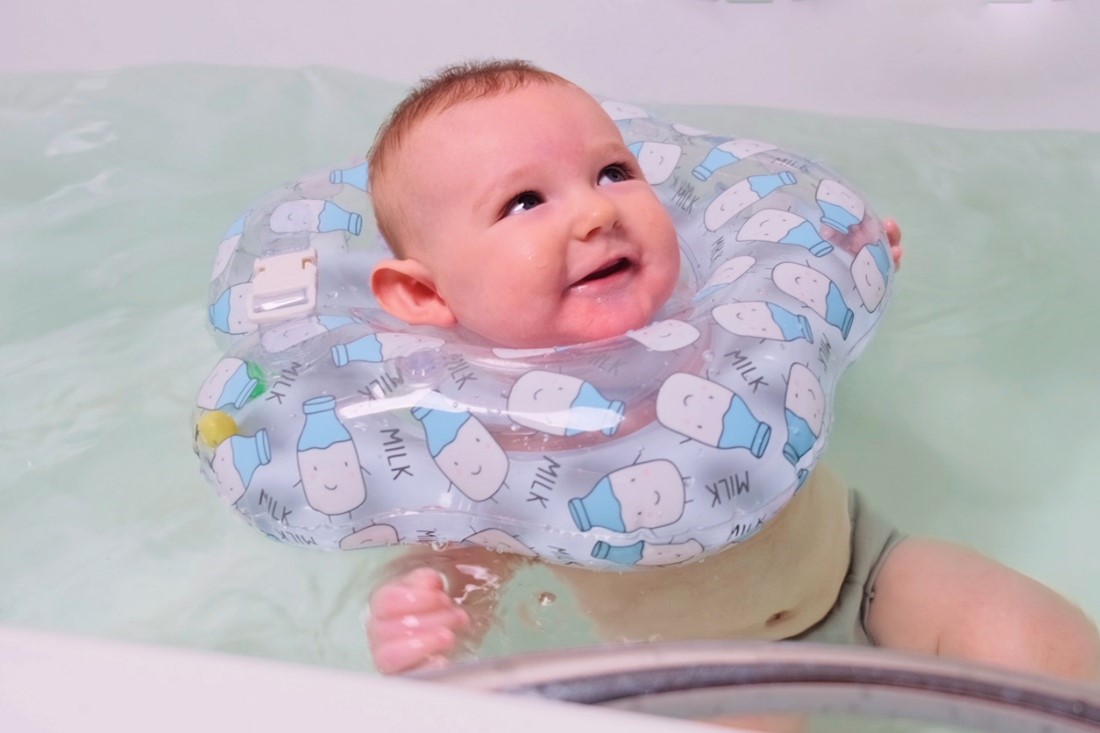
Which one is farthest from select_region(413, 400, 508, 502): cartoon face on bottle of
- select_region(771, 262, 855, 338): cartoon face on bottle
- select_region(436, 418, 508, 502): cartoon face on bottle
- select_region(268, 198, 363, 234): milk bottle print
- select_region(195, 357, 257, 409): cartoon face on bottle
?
select_region(268, 198, 363, 234): milk bottle print

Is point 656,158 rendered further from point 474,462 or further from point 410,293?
point 474,462

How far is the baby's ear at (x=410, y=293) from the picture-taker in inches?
44.1

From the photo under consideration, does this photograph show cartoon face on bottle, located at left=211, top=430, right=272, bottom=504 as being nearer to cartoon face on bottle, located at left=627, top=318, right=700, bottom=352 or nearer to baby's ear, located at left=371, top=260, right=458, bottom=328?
baby's ear, located at left=371, top=260, right=458, bottom=328

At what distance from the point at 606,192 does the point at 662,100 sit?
0.86 metres

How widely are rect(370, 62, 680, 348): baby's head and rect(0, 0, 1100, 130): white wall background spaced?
785 mm

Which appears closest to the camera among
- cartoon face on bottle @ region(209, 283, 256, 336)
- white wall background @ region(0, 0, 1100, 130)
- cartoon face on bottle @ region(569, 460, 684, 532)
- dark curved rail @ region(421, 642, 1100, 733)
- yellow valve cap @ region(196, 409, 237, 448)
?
dark curved rail @ region(421, 642, 1100, 733)

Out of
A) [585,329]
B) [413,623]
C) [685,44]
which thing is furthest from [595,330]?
[685,44]

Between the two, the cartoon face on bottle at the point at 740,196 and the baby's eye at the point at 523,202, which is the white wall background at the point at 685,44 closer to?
the cartoon face on bottle at the point at 740,196

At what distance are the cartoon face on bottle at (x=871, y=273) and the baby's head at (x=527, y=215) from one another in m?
0.20

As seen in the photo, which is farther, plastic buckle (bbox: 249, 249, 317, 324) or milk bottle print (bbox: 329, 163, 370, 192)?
milk bottle print (bbox: 329, 163, 370, 192)

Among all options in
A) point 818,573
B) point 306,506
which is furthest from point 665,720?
point 818,573

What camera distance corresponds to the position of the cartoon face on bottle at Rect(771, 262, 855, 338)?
1.03 meters

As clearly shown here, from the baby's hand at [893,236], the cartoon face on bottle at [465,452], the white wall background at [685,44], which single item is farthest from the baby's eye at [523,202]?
the white wall background at [685,44]

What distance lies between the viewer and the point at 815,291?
1.04m
